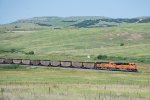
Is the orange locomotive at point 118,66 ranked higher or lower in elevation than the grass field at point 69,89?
lower

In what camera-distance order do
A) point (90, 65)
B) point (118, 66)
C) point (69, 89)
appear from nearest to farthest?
point (69, 89), point (118, 66), point (90, 65)

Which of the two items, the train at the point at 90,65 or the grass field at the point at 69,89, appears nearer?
the grass field at the point at 69,89

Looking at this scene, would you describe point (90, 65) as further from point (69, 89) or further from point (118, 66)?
point (69, 89)

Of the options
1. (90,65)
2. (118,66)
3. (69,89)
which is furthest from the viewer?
(90,65)

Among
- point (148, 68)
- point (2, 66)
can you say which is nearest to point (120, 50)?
point (148, 68)

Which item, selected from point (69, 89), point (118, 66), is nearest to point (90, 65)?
point (118, 66)

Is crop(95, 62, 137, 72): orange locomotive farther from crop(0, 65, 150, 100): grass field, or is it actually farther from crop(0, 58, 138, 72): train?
crop(0, 65, 150, 100): grass field

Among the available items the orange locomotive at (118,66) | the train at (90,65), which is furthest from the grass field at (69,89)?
the orange locomotive at (118,66)

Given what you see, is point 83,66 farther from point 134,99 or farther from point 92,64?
point 134,99

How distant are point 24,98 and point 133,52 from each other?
129 metres

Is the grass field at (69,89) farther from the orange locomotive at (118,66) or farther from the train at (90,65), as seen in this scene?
the orange locomotive at (118,66)

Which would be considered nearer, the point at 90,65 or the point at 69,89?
the point at 69,89

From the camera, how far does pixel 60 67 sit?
9588 cm

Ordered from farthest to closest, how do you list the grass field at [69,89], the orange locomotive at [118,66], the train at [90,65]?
1. the train at [90,65]
2. the orange locomotive at [118,66]
3. the grass field at [69,89]
